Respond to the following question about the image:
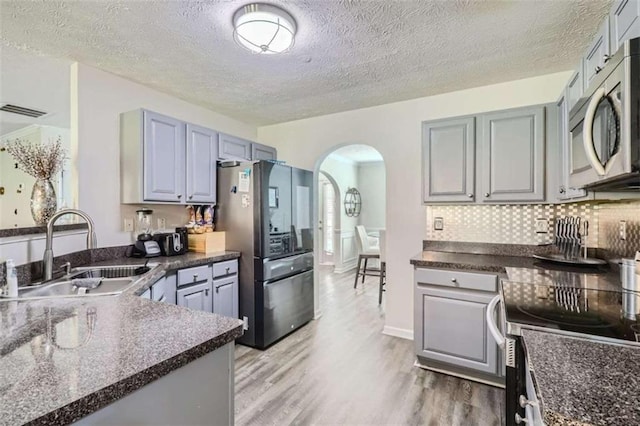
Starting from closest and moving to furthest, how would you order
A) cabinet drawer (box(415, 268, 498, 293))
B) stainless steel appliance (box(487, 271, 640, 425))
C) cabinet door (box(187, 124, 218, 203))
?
stainless steel appliance (box(487, 271, 640, 425)) → cabinet drawer (box(415, 268, 498, 293)) → cabinet door (box(187, 124, 218, 203))

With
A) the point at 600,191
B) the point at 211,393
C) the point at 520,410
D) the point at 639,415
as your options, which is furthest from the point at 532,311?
the point at 211,393

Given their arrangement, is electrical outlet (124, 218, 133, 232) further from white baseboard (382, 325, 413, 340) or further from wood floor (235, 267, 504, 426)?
white baseboard (382, 325, 413, 340)

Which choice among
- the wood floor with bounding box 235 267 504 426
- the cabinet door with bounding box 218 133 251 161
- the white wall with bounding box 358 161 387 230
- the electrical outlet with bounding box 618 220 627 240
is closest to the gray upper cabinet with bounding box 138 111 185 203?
the cabinet door with bounding box 218 133 251 161

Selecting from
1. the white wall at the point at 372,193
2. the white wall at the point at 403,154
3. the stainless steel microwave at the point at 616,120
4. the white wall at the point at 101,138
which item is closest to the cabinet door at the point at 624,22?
the stainless steel microwave at the point at 616,120

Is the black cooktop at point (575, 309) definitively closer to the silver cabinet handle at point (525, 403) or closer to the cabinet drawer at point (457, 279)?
the silver cabinet handle at point (525, 403)

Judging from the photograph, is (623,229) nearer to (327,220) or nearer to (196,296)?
(196,296)

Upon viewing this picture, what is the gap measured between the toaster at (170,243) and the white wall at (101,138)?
10.6 inches

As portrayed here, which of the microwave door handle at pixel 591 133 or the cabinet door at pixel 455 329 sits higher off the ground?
the microwave door handle at pixel 591 133

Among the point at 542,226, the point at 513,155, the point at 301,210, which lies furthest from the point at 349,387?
the point at 513,155

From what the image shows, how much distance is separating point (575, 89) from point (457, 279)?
141cm

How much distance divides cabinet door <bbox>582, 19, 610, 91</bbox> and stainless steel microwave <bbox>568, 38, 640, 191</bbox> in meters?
0.33

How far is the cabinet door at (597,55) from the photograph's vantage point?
59.2 inches

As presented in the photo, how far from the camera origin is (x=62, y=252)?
6.94 ft

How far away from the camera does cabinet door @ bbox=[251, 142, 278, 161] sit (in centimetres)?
358
